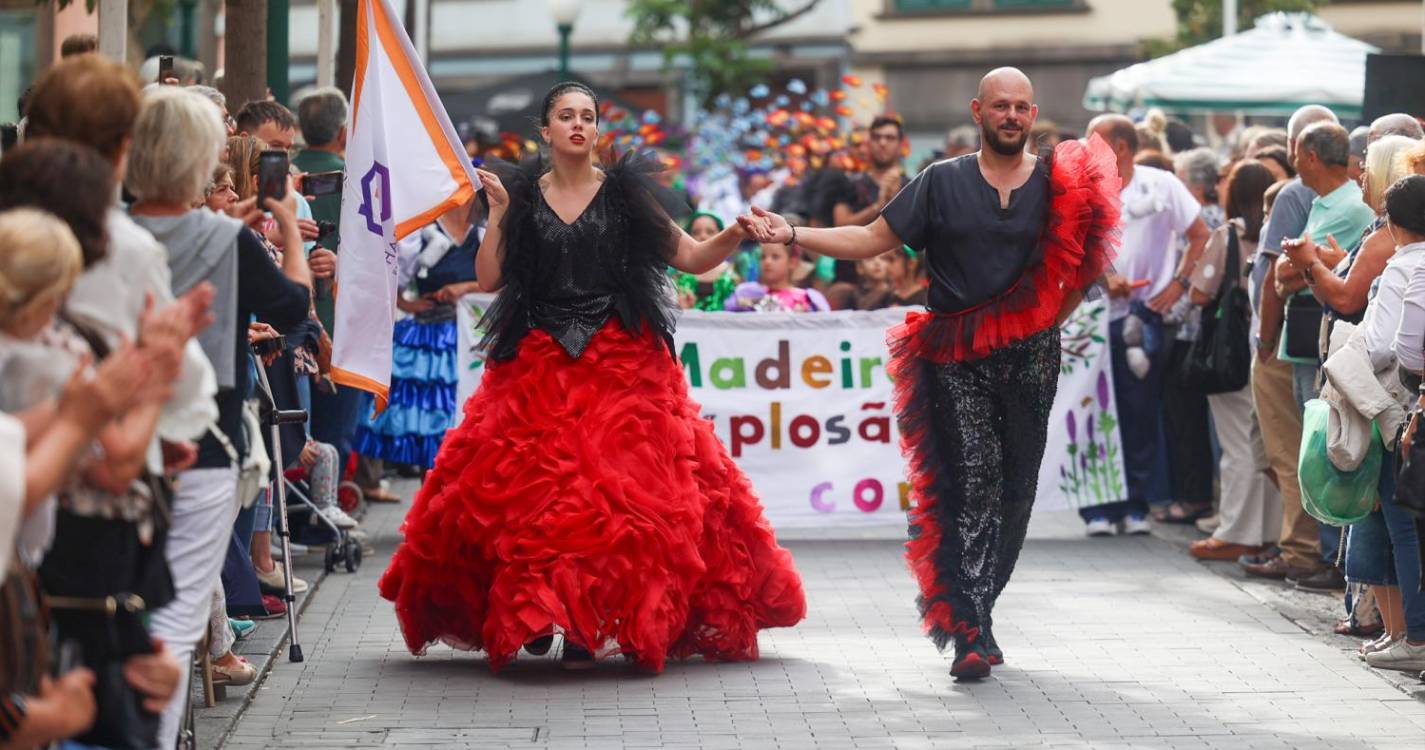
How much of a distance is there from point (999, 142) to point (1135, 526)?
198 inches

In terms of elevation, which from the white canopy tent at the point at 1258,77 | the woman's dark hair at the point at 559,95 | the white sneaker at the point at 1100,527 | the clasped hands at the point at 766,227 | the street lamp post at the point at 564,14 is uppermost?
the street lamp post at the point at 564,14

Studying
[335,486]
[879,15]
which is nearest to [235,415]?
[335,486]

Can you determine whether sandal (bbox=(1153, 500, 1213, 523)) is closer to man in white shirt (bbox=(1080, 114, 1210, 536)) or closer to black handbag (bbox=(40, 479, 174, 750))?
man in white shirt (bbox=(1080, 114, 1210, 536))

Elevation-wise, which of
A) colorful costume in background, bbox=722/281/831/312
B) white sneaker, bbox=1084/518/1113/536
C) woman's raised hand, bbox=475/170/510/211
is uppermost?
woman's raised hand, bbox=475/170/510/211

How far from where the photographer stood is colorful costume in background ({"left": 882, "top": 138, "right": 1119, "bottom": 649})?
8.47 m

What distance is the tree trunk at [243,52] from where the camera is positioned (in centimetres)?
1191

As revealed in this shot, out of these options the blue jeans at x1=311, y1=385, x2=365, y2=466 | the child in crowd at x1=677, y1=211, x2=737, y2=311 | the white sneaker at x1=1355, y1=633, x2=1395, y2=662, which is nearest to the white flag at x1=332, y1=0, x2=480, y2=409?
the blue jeans at x1=311, y1=385, x2=365, y2=466

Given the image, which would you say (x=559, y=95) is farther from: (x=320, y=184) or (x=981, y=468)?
(x=981, y=468)

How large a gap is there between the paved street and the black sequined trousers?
33cm

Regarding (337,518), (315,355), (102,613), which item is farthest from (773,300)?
(102,613)

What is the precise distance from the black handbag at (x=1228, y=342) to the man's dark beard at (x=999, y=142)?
3.99 metres

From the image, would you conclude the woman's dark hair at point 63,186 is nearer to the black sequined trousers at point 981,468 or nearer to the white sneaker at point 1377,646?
the black sequined trousers at point 981,468

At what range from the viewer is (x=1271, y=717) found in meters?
7.71

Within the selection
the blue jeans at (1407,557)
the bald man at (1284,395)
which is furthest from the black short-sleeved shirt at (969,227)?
the bald man at (1284,395)
